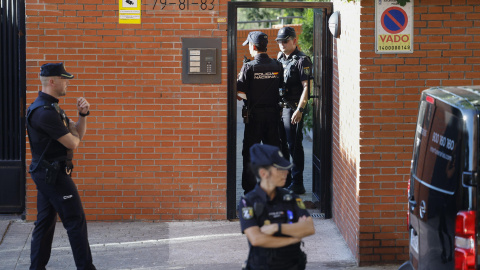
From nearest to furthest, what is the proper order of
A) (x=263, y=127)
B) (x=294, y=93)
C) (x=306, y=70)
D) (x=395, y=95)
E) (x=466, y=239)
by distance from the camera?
(x=466, y=239)
(x=395, y=95)
(x=263, y=127)
(x=306, y=70)
(x=294, y=93)

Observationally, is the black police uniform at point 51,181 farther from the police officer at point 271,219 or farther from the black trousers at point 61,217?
the police officer at point 271,219

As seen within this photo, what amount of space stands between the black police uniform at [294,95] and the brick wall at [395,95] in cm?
236

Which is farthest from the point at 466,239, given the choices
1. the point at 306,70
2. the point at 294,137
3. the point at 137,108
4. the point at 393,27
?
the point at 294,137

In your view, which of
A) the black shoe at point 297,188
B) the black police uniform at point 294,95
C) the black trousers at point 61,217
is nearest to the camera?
the black trousers at point 61,217

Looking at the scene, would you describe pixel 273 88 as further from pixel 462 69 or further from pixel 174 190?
pixel 462 69

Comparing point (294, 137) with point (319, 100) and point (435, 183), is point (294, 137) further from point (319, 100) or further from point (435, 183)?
point (435, 183)

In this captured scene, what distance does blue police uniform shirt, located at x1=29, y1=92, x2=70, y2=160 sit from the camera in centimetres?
694

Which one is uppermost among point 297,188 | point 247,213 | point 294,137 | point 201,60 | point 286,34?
point 286,34

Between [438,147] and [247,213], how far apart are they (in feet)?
4.21

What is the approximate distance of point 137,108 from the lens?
9242 millimetres

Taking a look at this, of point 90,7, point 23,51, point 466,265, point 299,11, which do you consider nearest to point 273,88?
point 90,7

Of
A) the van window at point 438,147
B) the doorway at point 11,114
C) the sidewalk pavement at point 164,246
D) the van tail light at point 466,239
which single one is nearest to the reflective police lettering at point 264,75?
the sidewalk pavement at point 164,246

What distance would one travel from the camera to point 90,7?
9.09 meters

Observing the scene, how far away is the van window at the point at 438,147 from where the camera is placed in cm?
494
